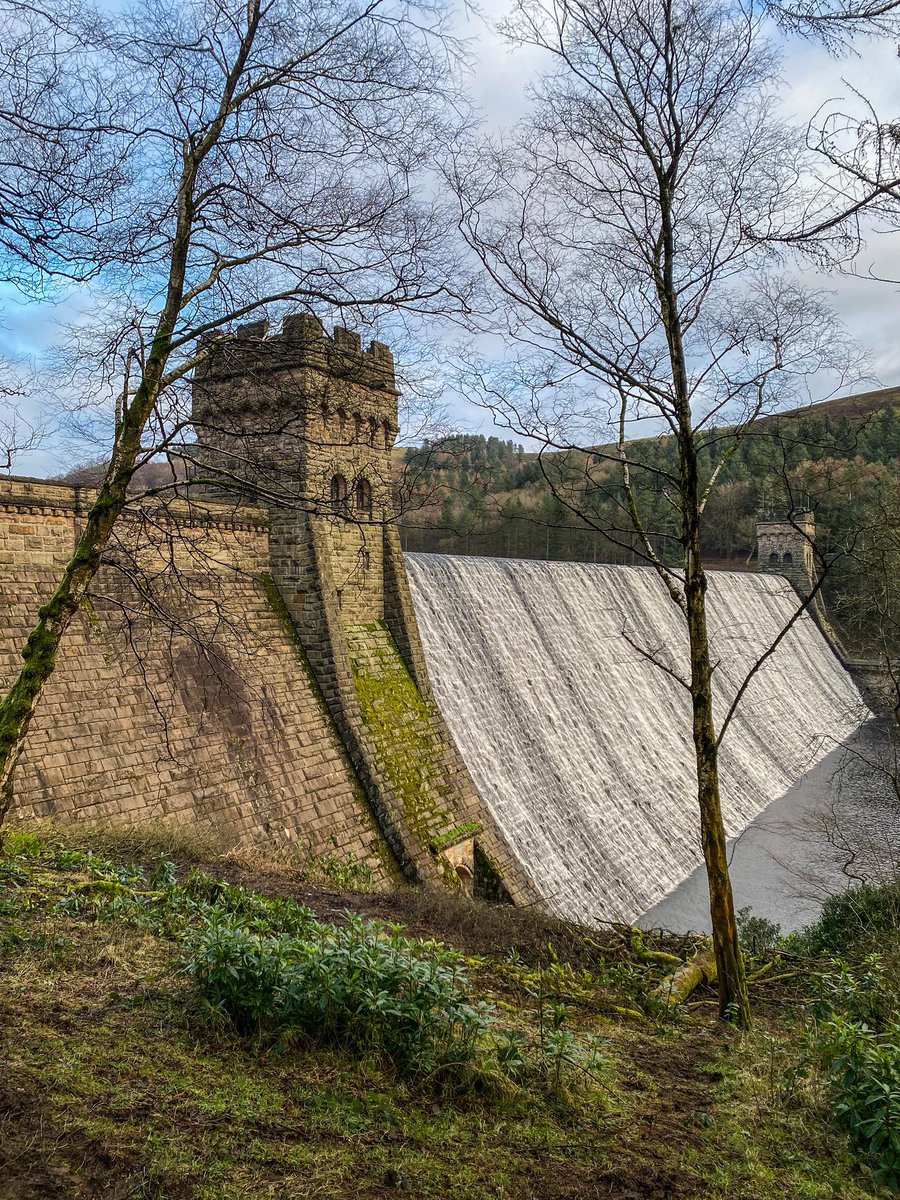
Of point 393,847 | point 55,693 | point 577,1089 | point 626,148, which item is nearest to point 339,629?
point 393,847

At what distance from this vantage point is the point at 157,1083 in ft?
11.1

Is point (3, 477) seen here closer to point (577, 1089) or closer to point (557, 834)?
point (577, 1089)

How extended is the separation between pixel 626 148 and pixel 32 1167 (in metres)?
6.31

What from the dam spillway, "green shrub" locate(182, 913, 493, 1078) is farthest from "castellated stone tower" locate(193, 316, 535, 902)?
"green shrub" locate(182, 913, 493, 1078)

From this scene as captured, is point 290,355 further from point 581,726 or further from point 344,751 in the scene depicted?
point 581,726

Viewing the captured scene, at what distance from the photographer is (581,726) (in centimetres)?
1791

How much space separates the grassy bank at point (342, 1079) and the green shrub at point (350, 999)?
1cm

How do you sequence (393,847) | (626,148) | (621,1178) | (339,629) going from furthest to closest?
(339,629) < (393,847) < (626,148) < (621,1178)

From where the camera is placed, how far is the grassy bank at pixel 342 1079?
2951mm

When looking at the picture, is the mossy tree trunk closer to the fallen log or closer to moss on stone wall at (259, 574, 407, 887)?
the fallen log

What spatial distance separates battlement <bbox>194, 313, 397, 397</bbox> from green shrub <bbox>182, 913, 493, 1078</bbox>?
3.16m

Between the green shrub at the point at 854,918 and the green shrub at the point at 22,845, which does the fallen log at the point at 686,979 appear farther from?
the green shrub at the point at 22,845

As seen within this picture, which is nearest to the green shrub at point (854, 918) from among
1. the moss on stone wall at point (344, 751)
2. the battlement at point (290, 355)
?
the moss on stone wall at point (344, 751)

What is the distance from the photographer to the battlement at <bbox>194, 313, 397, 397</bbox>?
15.0 ft
